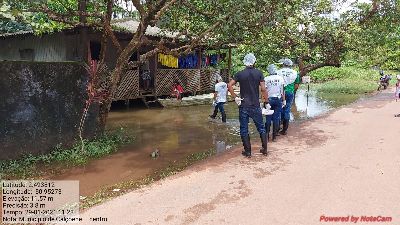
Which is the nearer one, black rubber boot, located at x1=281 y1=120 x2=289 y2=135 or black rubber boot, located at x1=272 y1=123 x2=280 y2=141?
black rubber boot, located at x1=272 y1=123 x2=280 y2=141

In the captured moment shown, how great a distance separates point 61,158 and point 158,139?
3.01 meters

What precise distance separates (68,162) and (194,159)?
253 cm

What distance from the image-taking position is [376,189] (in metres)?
5.23

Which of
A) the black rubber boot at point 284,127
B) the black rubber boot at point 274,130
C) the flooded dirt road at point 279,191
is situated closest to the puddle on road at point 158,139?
the black rubber boot at point 284,127

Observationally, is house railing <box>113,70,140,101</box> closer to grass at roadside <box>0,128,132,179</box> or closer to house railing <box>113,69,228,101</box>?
house railing <box>113,69,228,101</box>

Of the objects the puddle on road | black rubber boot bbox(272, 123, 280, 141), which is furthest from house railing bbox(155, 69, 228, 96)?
black rubber boot bbox(272, 123, 280, 141)

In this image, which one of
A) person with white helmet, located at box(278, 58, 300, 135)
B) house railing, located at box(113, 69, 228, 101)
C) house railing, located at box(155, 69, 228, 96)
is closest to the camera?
person with white helmet, located at box(278, 58, 300, 135)

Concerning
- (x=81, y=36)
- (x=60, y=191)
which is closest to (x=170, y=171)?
(x=60, y=191)
